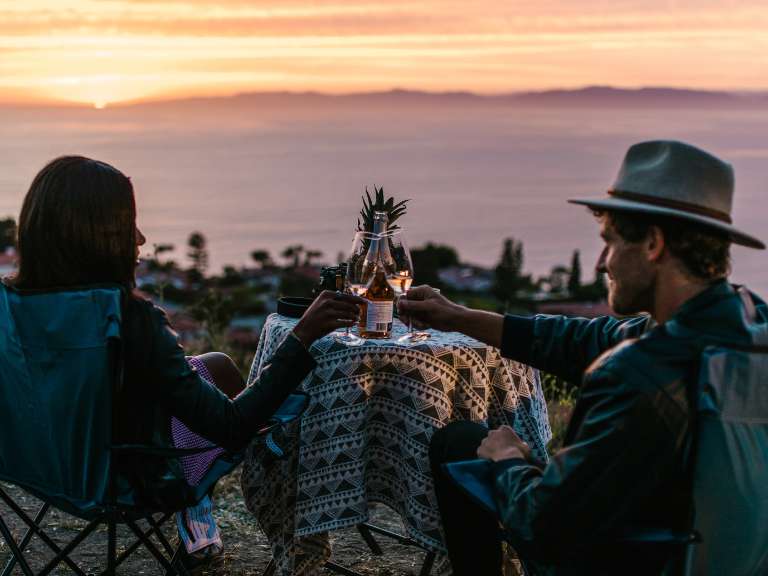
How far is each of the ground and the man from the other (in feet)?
6.23

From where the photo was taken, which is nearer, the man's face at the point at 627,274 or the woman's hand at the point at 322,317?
the man's face at the point at 627,274

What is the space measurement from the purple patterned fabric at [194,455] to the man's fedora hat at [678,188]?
4.82 ft

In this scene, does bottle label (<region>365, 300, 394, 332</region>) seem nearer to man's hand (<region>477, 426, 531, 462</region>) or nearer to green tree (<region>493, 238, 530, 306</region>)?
man's hand (<region>477, 426, 531, 462</region>)

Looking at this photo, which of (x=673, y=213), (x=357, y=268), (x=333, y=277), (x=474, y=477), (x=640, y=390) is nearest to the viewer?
(x=640, y=390)

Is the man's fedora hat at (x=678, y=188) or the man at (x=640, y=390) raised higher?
the man's fedora hat at (x=678, y=188)

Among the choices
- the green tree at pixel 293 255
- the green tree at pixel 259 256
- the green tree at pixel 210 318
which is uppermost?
the green tree at pixel 210 318

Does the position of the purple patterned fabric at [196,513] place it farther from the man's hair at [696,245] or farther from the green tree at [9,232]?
the man's hair at [696,245]

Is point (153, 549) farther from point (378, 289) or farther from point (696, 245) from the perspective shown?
point (696, 245)

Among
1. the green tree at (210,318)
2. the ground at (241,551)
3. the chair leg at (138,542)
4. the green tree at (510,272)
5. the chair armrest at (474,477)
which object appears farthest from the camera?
the green tree at (510,272)

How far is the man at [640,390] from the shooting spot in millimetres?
2012

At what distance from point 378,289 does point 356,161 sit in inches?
4531

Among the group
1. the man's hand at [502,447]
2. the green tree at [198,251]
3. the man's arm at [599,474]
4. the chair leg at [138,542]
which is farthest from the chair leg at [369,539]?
the green tree at [198,251]

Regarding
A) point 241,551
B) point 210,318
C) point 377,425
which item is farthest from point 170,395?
point 210,318

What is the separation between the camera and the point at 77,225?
2.65 meters
